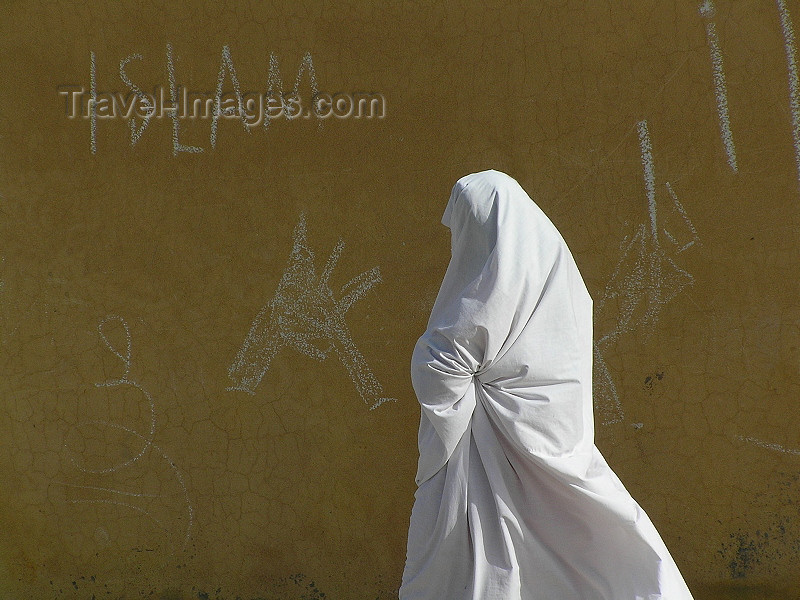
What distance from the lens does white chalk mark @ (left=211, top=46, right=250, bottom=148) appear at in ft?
13.2

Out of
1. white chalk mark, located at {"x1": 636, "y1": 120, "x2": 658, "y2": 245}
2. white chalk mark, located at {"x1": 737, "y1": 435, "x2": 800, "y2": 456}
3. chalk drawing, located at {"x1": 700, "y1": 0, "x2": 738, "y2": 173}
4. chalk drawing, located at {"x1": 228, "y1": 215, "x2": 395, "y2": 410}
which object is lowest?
white chalk mark, located at {"x1": 737, "y1": 435, "x2": 800, "y2": 456}

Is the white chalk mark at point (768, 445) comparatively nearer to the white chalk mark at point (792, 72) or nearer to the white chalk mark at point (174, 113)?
the white chalk mark at point (792, 72)

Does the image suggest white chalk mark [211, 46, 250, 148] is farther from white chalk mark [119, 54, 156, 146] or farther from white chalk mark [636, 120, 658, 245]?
white chalk mark [636, 120, 658, 245]

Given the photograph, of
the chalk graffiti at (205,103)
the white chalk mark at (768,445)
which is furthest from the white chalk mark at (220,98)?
the white chalk mark at (768,445)

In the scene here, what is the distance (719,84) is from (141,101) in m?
2.56

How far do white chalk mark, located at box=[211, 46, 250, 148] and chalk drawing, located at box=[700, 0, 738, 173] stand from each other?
2064 millimetres

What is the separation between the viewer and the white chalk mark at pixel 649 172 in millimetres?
Answer: 3959

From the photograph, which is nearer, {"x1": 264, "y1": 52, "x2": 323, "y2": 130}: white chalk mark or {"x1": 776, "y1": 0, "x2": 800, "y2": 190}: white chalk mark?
{"x1": 776, "y1": 0, "x2": 800, "y2": 190}: white chalk mark

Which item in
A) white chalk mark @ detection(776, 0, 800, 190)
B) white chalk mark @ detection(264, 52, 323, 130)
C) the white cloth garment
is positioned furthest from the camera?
white chalk mark @ detection(264, 52, 323, 130)

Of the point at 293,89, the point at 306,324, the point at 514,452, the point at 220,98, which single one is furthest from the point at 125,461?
the point at 514,452

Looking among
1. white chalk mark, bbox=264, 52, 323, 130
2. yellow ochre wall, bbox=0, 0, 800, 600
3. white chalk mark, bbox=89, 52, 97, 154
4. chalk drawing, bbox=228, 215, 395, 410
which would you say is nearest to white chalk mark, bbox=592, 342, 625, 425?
yellow ochre wall, bbox=0, 0, 800, 600

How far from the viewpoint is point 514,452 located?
2.62 m

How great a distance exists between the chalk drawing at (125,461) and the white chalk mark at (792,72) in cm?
307

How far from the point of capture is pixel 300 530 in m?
4.11
